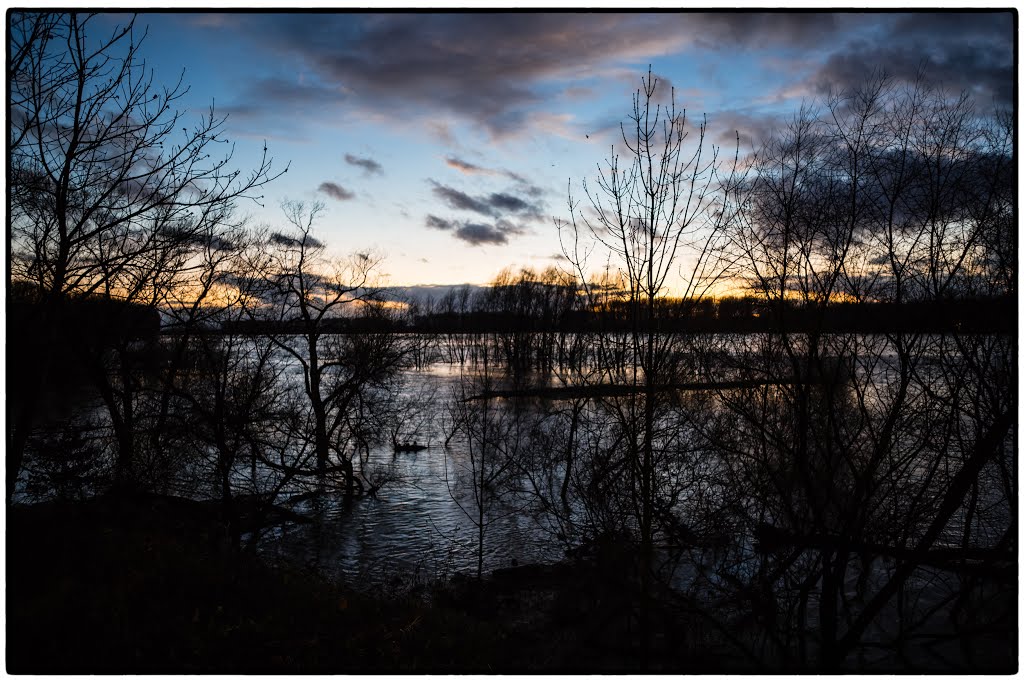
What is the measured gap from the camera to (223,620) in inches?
245

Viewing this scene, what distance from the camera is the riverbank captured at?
5082 millimetres

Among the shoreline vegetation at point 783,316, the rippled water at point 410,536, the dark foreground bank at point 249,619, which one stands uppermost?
the shoreline vegetation at point 783,316

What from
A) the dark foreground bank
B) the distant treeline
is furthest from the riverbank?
the distant treeline

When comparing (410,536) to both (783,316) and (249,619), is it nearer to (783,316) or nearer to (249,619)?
(249,619)

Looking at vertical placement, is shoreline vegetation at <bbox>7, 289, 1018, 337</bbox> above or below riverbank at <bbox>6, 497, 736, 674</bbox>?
above

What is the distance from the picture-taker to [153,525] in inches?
399

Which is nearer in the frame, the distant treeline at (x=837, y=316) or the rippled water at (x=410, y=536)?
the distant treeline at (x=837, y=316)

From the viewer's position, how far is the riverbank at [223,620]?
16.7ft

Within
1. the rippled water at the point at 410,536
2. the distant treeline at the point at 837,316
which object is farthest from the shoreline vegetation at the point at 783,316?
the rippled water at the point at 410,536

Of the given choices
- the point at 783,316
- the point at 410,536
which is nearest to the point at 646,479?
the point at 783,316

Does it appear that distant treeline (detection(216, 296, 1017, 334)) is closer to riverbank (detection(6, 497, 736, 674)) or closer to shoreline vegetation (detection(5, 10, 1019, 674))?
shoreline vegetation (detection(5, 10, 1019, 674))

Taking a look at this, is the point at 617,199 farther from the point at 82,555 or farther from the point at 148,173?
the point at 82,555

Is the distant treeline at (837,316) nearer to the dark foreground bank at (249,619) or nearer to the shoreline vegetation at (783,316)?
the shoreline vegetation at (783,316)

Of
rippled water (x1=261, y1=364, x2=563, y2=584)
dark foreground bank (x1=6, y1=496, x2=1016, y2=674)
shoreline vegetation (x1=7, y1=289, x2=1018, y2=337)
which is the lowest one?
rippled water (x1=261, y1=364, x2=563, y2=584)
